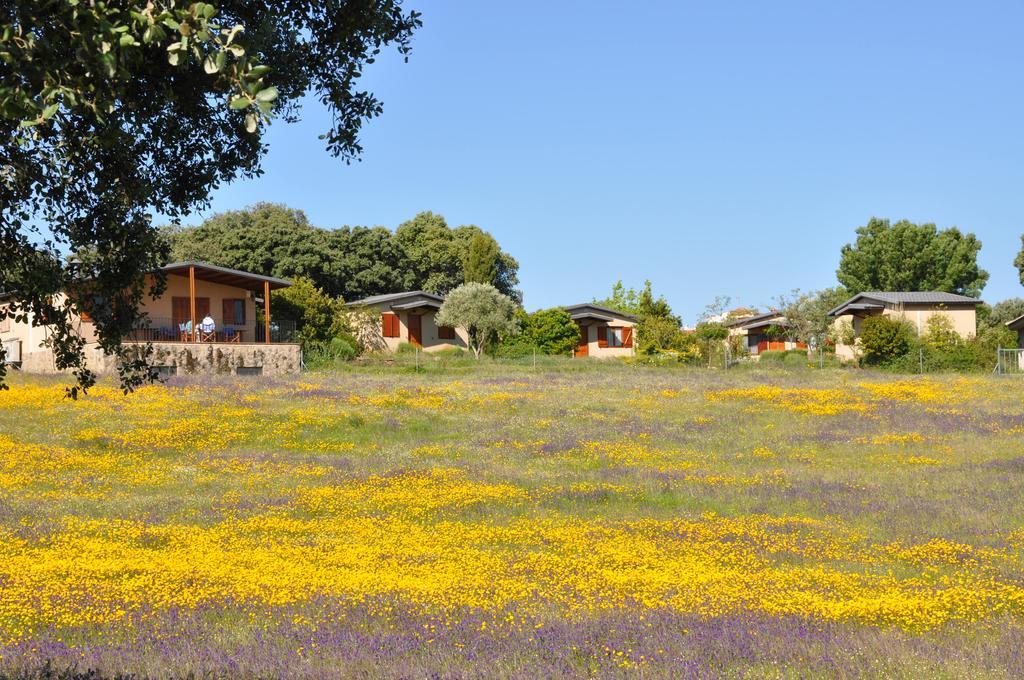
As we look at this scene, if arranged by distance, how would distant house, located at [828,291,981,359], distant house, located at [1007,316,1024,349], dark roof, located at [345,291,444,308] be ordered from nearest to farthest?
1. dark roof, located at [345,291,444,308]
2. distant house, located at [1007,316,1024,349]
3. distant house, located at [828,291,981,359]

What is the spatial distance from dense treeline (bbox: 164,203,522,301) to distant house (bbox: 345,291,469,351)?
857cm

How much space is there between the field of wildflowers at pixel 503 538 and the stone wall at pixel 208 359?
10.5 meters

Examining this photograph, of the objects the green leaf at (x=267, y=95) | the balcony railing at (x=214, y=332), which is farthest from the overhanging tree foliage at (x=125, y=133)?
the balcony railing at (x=214, y=332)

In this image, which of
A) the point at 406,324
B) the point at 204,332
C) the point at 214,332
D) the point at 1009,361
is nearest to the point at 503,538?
the point at 204,332

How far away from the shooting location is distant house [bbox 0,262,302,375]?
155 feet

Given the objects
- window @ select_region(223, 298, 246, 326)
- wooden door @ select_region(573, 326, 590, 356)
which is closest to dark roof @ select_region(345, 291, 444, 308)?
wooden door @ select_region(573, 326, 590, 356)

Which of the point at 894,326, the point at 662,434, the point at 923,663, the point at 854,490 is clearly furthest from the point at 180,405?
the point at 894,326

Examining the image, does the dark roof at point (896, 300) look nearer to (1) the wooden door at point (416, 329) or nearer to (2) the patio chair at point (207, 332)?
(1) the wooden door at point (416, 329)

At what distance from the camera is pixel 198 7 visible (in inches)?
180

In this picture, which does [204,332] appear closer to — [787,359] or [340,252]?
[340,252]

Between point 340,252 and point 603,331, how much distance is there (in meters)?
24.3

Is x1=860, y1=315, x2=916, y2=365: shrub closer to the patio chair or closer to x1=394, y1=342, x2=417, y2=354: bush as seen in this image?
x1=394, y1=342, x2=417, y2=354: bush

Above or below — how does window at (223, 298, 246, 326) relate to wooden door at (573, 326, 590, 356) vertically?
above

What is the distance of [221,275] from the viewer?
175ft
